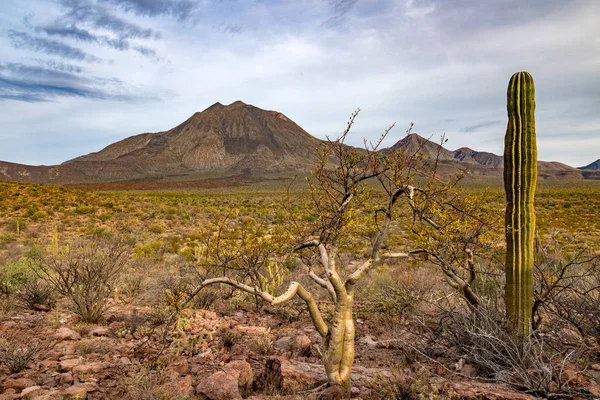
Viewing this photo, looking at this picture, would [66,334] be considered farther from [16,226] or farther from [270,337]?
[16,226]

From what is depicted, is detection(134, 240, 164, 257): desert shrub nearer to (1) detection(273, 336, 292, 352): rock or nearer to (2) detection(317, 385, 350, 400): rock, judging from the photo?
(1) detection(273, 336, 292, 352): rock

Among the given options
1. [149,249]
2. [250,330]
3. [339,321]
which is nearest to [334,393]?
[339,321]

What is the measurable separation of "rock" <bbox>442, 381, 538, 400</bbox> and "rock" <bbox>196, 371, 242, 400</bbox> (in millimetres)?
2281

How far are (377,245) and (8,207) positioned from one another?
23100 mm

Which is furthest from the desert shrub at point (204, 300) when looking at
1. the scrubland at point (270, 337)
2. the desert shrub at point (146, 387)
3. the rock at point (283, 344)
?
Answer: the desert shrub at point (146, 387)

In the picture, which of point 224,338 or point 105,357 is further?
point 224,338

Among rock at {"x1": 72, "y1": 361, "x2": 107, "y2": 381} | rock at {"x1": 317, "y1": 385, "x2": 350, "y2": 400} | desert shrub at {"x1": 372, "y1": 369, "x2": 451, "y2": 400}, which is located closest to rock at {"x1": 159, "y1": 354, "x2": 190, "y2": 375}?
rock at {"x1": 72, "y1": 361, "x2": 107, "y2": 381}

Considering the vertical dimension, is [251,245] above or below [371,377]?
above

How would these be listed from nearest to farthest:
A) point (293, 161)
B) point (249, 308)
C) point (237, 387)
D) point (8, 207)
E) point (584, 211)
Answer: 1. point (237, 387)
2. point (249, 308)
3. point (8, 207)
4. point (584, 211)
5. point (293, 161)

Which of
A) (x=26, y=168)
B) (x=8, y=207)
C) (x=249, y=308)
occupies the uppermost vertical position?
(x=26, y=168)

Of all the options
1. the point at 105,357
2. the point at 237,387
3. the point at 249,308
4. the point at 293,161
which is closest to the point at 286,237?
the point at 237,387

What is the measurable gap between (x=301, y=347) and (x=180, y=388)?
2.04m

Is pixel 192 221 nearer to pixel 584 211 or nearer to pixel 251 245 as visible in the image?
pixel 251 245

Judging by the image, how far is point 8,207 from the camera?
776 inches
